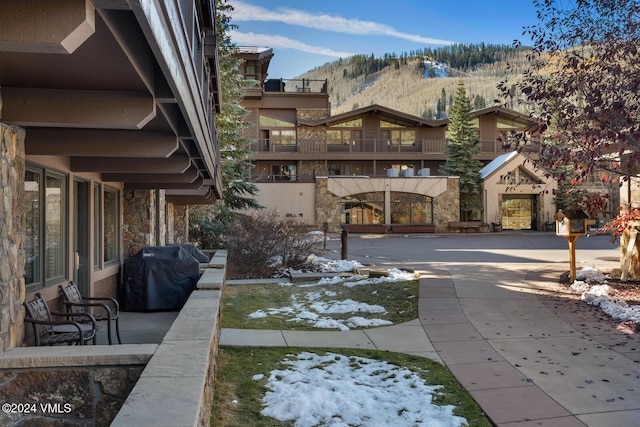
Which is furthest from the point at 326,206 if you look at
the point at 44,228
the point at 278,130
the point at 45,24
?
the point at 45,24

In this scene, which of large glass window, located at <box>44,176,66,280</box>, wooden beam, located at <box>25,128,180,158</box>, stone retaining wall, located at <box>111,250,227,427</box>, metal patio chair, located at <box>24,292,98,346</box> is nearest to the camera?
stone retaining wall, located at <box>111,250,227,427</box>

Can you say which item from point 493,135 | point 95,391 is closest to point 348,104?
point 493,135

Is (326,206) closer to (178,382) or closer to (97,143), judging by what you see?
(97,143)

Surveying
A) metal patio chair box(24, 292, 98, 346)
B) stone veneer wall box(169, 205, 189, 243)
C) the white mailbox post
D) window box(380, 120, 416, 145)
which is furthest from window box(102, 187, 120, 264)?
window box(380, 120, 416, 145)

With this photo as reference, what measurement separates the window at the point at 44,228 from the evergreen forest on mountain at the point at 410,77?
308 feet

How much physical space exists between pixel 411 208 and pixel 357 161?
728 cm

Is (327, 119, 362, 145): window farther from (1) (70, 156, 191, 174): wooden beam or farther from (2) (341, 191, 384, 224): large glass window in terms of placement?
(1) (70, 156, 191, 174): wooden beam

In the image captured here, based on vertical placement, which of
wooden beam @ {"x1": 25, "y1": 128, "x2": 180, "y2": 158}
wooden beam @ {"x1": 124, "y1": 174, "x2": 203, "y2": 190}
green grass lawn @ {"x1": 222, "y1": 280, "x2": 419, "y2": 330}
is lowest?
Result: green grass lawn @ {"x1": 222, "y1": 280, "x2": 419, "y2": 330}

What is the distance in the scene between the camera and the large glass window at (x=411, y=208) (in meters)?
35.6

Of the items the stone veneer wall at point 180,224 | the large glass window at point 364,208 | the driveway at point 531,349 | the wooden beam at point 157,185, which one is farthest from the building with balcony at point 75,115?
the large glass window at point 364,208

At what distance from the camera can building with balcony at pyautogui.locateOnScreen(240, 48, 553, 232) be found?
3519 cm

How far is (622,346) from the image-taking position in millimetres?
6539

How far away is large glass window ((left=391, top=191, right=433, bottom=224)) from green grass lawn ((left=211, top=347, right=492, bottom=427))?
1166 inches

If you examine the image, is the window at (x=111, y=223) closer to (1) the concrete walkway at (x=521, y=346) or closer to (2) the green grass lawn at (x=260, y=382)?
(1) the concrete walkway at (x=521, y=346)
